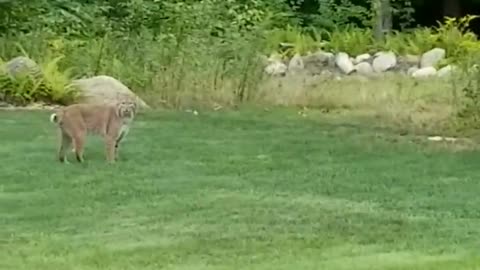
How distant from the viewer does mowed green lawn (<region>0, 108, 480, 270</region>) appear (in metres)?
6.06

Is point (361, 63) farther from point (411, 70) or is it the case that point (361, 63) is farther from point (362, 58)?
point (411, 70)

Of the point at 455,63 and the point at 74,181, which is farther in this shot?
the point at 455,63

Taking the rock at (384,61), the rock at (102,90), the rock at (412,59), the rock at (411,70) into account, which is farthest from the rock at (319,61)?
the rock at (102,90)

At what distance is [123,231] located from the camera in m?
6.65

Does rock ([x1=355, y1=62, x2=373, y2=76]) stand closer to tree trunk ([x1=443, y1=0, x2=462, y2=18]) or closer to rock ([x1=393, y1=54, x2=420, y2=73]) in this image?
rock ([x1=393, y1=54, x2=420, y2=73])

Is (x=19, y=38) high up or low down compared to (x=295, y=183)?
up

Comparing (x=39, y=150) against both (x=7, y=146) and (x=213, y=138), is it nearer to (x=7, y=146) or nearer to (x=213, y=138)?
(x=7, y=146)

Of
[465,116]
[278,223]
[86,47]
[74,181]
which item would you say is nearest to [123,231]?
[278,223]

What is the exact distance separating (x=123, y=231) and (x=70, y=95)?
6848 millimetres

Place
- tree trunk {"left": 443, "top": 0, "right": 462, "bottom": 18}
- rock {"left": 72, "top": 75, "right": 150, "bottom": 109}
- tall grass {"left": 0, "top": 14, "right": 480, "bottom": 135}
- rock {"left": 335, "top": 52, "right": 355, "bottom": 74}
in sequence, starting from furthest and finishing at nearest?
tree trunk {"left": 443, "top": 0, "right": 462, "bottom": 18} → rock {"left": 335, "top": 52, "right": 355, "bottom": 74} → tall grass {"left": 0, "top": 14, "right": 480, "bottom": 135} → rock {"left": 72, "top": 75, "right": 150, "bottom": 109}

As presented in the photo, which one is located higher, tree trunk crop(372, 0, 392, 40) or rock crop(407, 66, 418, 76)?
tree trunk crop(372, 0, 392, 40)

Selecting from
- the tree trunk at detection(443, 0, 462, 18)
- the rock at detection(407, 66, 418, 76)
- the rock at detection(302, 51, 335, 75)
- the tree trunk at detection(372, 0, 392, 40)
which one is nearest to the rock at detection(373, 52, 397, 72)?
the rock at detection(407, 66, 418, 76)

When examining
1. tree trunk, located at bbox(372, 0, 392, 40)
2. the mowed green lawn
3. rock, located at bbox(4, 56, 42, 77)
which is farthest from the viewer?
tree trunk, located at bbox(372, 0, 392, 40)

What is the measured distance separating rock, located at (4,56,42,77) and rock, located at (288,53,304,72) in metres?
6.27
